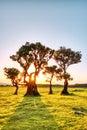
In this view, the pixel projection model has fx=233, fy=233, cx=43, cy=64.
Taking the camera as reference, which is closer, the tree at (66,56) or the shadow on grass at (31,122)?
the shadow on grass at (31,122)

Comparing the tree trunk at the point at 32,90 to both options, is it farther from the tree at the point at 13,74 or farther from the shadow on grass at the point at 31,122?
the shadow on grass at the point at 31,122

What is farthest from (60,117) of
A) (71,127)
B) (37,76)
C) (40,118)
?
(37,76)

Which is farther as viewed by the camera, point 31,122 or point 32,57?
point 32,57

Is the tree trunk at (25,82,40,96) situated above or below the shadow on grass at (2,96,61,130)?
above

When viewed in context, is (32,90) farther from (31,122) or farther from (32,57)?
(31,122)

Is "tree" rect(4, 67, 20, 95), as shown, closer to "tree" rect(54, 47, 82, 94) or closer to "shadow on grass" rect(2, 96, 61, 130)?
"tree" rect(54, 47, 82, 94)

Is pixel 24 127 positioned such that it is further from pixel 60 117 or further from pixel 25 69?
pixel 25 69

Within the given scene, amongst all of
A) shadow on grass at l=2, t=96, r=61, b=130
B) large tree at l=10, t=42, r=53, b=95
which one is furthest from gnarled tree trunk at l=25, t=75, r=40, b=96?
shadow on grass at l=2, t=96, r=61, b=130

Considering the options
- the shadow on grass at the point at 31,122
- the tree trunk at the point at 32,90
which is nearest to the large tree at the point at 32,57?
the tree trunk at the point at 32,90

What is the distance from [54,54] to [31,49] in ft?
40.1

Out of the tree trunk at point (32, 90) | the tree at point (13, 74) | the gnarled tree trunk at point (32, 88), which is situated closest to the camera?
the tree trunk at point (32, 90)

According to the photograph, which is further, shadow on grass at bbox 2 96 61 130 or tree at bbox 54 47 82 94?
Result: tree at bbox 54 47 82 94

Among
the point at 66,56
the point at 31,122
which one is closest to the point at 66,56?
the point at 66,56

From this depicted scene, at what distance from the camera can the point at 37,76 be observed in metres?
73.6
